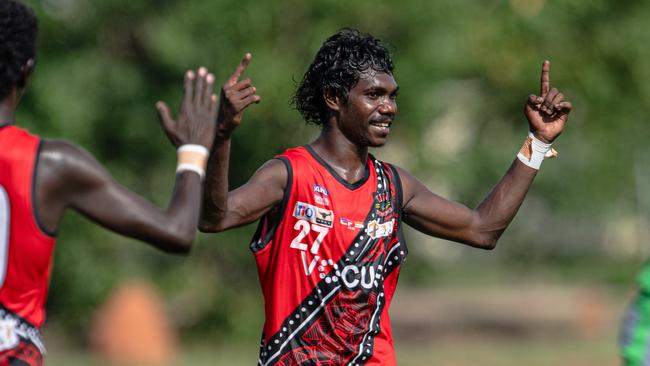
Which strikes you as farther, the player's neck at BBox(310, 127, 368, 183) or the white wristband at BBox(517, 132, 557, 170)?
the white wristband at BBox(517, 132, 557, 170)

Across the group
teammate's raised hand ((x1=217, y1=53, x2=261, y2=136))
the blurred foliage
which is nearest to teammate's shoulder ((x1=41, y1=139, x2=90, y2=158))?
teammate's raised hand ((x1=217, y1=53, x2=261, y2=136))

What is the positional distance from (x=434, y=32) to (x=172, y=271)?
5850 mm

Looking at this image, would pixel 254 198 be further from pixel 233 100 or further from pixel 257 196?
pixel 233 100

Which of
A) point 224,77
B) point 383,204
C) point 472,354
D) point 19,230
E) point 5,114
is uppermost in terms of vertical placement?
point 224,77

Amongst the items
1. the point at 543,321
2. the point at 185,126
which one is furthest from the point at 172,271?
the point at 185,126

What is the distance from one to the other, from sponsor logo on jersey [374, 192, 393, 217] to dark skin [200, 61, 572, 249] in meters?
0.12

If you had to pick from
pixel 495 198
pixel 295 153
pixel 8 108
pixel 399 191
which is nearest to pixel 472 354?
pixel 495 198

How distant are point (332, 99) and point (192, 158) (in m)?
1.89

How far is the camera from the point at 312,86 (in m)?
6.05

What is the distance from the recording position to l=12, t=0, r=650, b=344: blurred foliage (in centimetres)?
1705

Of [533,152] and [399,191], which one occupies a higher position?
[533,152]

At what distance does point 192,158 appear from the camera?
13.4 ft

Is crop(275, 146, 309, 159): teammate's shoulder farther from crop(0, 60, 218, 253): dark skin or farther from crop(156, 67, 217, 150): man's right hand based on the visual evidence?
crop(0, 60, 218, 253): dark skin

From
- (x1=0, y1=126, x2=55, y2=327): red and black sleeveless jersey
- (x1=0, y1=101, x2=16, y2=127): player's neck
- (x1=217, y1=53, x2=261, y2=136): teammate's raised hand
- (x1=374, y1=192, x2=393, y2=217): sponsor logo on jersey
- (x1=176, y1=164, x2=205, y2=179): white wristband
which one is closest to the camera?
(x1=0, y1=126, x2=55, y2=327): red and black sleeveless jersey
